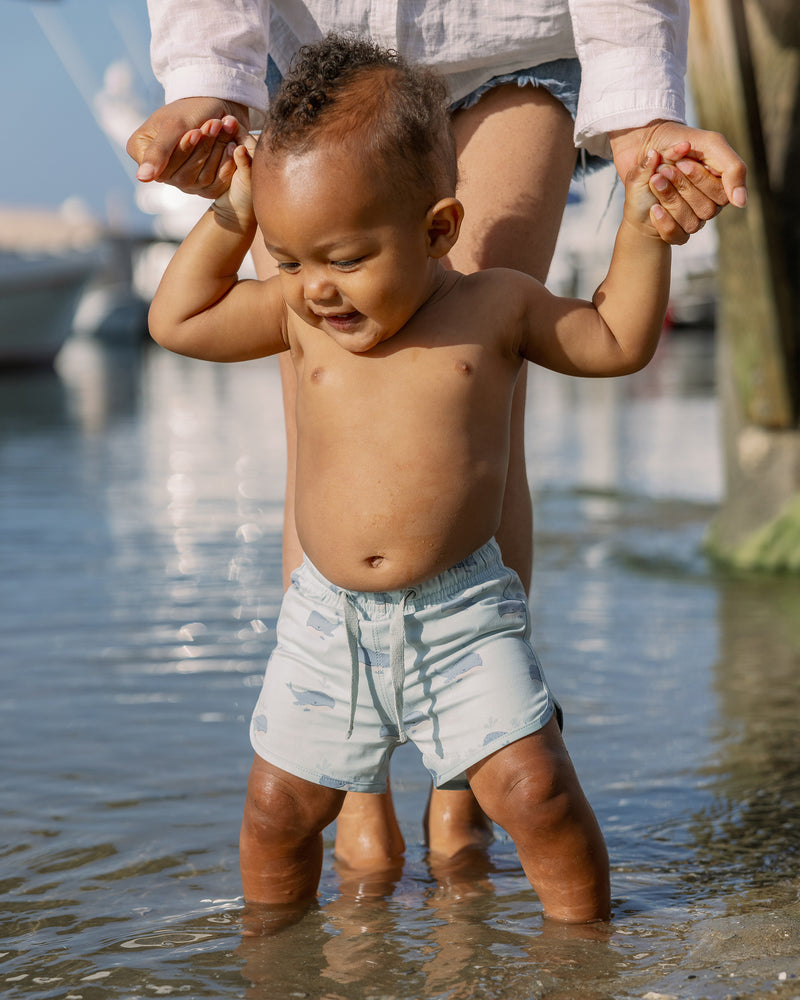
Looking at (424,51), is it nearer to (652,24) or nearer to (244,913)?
(652,24)

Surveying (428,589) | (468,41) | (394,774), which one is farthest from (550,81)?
(394,774)

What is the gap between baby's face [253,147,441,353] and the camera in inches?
67.7

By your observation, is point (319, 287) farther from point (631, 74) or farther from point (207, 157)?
point (631, 74)

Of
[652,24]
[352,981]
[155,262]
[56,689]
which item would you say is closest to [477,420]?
[652,24]

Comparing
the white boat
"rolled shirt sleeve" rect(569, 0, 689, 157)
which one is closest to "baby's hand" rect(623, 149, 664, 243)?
"rolled shirt sleeve" rect(569, 0, 689, 157)

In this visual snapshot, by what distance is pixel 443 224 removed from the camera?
182 centimetres

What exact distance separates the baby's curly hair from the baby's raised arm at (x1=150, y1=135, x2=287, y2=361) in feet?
0.65

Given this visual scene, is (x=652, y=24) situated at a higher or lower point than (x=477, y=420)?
higher

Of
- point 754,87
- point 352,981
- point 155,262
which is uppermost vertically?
point 155,262

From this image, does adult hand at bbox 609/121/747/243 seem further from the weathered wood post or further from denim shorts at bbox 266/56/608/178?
the weathered wood post

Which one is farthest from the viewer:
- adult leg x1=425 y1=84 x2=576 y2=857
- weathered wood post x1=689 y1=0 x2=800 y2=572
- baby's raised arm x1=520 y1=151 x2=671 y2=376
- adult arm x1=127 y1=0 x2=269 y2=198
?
weathered wood post x1=689 y1=0 x2=800 y2=572

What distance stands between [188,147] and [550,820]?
3.60 feet

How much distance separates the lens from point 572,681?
334 cm

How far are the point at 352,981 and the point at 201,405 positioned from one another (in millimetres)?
12234
